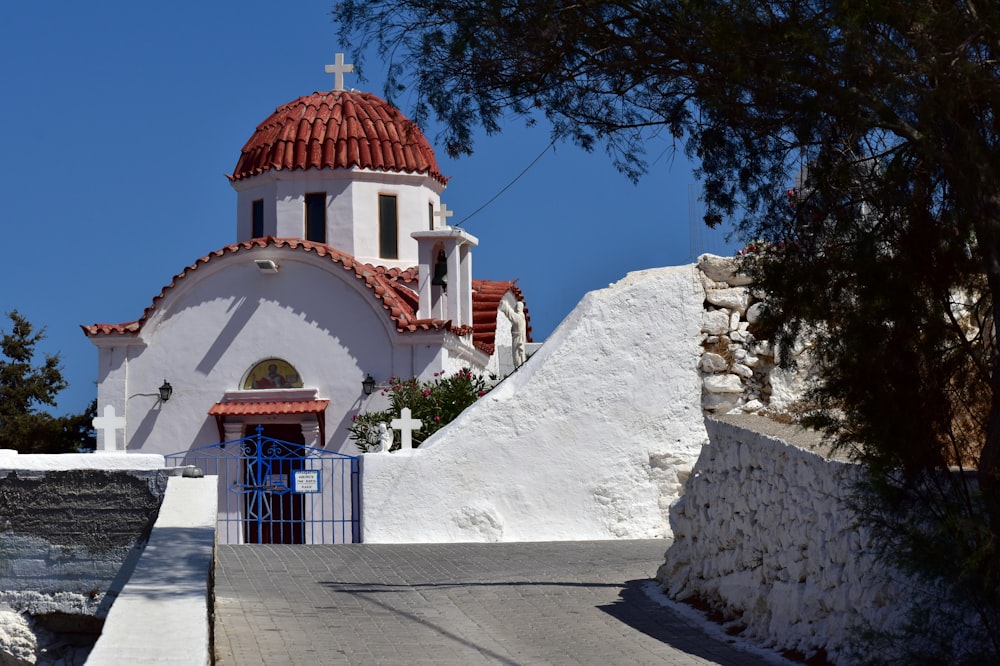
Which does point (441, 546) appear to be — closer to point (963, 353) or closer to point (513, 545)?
point (513, 545)

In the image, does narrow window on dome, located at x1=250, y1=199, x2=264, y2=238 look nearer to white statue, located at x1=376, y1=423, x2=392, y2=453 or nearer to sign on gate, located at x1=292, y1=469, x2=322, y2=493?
white statue, located at x1=376, y1=423, x2=392, y2=453

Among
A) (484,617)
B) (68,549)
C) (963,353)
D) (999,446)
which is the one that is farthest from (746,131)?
(68,549)

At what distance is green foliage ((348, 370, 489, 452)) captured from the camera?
691 inches

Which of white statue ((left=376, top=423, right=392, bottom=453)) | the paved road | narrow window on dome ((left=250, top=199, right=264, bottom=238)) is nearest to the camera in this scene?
the paved road

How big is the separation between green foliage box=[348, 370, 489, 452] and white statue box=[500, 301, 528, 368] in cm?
542

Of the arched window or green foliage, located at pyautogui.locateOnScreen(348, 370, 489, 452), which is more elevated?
the arched window

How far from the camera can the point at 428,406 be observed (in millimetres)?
18094

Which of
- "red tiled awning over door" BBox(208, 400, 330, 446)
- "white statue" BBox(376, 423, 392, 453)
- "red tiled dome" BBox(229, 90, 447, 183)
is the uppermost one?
"red tiled dome" BBox(229, 90, 447, 183)

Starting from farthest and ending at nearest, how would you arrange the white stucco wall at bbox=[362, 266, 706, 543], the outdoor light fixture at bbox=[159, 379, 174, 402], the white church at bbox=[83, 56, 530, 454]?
the outdoor light fixture at bbox=[159, 379, 174, 402]
the white church at bbox=[83, 56, 530, 454]
the white stucco wall at bbox=[362, 266, 706, 543]

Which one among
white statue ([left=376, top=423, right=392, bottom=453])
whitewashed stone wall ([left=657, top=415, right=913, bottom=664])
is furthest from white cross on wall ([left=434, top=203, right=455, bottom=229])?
whitewashed stone wall ([left=657, top=415, right=913, bottom=664])

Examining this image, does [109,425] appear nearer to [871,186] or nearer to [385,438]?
[385,438]

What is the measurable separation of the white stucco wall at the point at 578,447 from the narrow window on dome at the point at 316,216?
1126 centimetres

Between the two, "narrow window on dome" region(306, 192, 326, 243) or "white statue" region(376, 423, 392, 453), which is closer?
"white statue" region(376, 423, 392, 453)

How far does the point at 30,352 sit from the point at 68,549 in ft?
82.0
